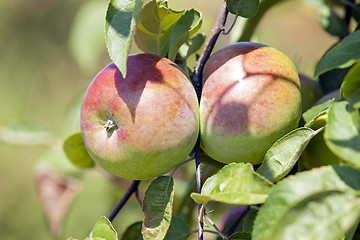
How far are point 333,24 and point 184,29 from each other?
39cm

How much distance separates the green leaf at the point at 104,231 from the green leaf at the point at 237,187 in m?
0.13

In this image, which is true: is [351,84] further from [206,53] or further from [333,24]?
[333,24]

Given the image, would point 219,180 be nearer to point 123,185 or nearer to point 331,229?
point 331,229

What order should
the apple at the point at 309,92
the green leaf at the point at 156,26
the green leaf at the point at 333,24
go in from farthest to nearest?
the green leaf at the point at 333,24, the apple at the point at 309,92, the green leaf at the point at 156,26

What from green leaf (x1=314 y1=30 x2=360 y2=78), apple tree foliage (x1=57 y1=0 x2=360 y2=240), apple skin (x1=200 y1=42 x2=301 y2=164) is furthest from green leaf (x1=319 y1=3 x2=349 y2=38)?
green leaf (x1=314 y1=30 x2=360 y2=78)

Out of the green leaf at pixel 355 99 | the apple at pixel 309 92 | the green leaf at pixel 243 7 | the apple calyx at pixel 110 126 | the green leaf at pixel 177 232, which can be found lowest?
the green leaf at pixel 177 232

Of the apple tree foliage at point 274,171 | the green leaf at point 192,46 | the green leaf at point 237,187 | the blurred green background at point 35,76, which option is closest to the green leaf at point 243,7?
the apple tree foliage at point 274,171

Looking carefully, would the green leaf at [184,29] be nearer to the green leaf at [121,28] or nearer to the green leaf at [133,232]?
the green leaf at [121,28]

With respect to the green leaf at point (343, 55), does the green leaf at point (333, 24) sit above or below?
below

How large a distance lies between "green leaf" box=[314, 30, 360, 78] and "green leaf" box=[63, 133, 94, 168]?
478 mm

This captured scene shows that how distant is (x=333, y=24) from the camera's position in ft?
2.93

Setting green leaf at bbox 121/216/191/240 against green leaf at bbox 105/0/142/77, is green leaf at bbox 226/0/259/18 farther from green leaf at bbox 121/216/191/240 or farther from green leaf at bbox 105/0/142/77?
green leaf at bbox 121/216/191/240

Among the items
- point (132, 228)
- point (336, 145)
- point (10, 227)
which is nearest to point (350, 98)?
point (336, 145)

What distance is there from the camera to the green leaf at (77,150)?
2.62ft
